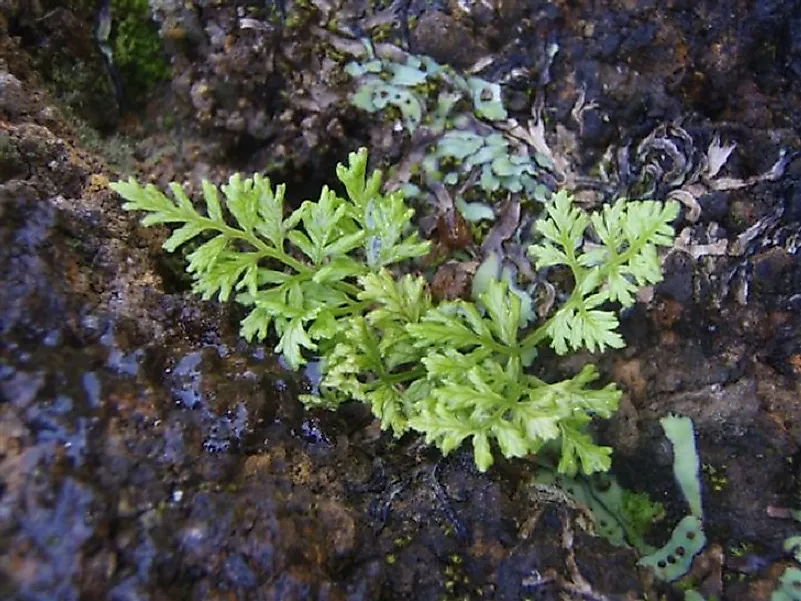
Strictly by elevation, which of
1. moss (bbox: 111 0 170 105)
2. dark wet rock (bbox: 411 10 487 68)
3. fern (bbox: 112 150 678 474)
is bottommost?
fern (bbox: 112 150 678 474)

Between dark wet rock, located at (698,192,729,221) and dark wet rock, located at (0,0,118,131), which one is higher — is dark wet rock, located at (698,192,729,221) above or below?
below

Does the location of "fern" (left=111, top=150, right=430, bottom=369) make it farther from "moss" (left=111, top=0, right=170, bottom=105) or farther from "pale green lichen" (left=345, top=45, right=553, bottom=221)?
"moss" (left=111, top=0, right=170, bottom=105)

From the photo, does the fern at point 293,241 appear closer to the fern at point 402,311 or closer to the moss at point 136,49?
the fern at point 402,311

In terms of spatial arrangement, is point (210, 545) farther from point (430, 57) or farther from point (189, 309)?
point (430, 57)

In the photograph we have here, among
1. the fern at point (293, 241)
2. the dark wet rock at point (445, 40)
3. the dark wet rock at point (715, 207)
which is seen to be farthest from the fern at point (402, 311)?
the dark wet rock at point (445, 40)

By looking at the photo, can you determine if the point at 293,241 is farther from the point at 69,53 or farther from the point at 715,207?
the point at 715,207

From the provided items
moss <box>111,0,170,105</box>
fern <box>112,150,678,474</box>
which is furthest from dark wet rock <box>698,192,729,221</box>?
moss <box>111,0,170,105</box>
